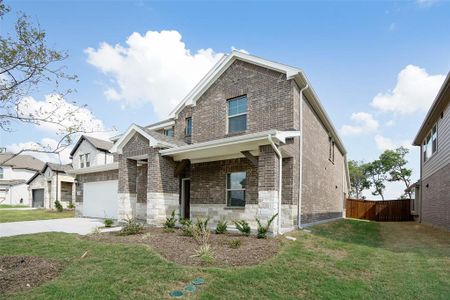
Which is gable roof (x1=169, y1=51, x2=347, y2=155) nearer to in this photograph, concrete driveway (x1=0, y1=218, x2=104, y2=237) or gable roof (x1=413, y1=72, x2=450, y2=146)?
gable roof (x1=413, y1=72, x2=450, y2=146)

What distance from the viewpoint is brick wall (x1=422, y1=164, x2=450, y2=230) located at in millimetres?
12459

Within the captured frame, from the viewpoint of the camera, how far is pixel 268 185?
908cm

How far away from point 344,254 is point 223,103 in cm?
823

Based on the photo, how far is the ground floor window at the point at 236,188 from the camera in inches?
474

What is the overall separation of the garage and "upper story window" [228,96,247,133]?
2904 centimetres

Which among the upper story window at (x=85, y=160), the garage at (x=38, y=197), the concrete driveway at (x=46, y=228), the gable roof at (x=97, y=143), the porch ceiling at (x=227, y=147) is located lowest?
the garage at (x=38, y=197)

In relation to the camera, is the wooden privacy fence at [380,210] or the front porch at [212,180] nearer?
the front porch at [212,180]

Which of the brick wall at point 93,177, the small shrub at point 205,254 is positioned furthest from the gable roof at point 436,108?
the brick wall at point 93,177

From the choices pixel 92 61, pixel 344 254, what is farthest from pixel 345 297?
pixel 92 61

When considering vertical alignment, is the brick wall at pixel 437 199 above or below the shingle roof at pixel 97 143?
below

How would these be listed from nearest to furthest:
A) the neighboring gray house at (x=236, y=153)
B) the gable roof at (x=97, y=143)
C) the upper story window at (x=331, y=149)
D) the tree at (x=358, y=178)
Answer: the neighboring gray house at (x=236, y=153) → the upper story window at (x=331, y=149) → the gable roof at (x=97, y=143) → the tree at (x=358, y=178)

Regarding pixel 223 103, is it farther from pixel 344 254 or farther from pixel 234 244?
pixel 344 254

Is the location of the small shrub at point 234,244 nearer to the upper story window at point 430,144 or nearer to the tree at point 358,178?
the upper story window at point 430,144

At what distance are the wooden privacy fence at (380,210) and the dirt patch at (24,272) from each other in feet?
77.6
